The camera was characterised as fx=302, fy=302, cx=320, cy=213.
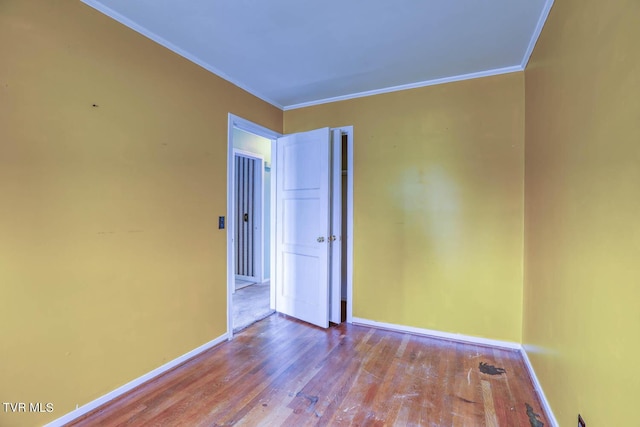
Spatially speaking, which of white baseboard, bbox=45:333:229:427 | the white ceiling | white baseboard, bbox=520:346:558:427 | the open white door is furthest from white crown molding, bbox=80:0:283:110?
white baseboard, bbox=520:346:558:427

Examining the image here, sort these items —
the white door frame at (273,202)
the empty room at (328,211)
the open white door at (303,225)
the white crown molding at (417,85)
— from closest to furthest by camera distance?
the empty room at (328,211), the white crown molding at (417,85), the white door frame at (273,202), the open white door at (303,225)

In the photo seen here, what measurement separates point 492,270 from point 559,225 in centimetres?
116

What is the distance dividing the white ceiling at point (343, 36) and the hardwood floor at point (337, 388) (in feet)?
8.13

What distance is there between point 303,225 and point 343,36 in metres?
1.88

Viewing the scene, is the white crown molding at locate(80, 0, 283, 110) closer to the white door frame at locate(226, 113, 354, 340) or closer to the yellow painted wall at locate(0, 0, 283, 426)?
the yellow painted wall at locate(0, 0, 283, 426)

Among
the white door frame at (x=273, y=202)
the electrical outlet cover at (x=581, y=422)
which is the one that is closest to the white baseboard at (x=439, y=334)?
the white door frame at (x=273, y=202)

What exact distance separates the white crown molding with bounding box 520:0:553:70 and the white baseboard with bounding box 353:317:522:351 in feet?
7.95

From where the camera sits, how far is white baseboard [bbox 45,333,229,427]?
1736mm

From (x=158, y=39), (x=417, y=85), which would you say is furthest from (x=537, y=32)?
(x=158, y=39)

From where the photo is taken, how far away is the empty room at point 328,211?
1.43 m

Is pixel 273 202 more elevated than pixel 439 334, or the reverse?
pixel 273 202

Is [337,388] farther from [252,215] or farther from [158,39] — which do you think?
[252,215]

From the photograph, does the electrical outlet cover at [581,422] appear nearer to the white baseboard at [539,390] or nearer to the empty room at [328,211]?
the empty room at [328,211]

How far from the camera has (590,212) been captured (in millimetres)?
1301
